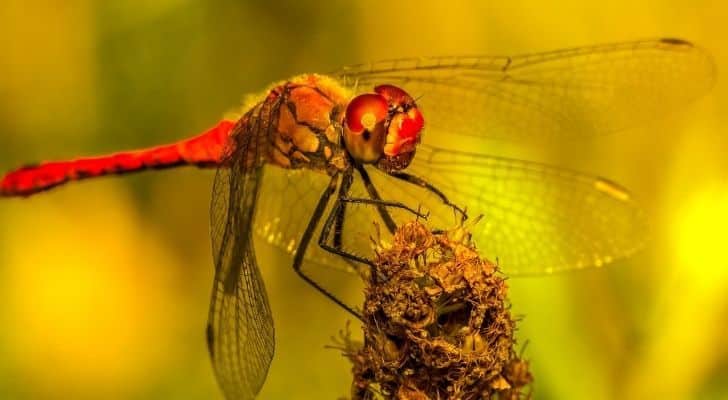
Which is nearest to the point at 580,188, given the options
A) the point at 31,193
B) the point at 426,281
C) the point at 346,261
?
the point at 346,261

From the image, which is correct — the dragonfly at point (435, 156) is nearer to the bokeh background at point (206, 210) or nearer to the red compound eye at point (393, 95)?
the red compound eye at point (393, 95)

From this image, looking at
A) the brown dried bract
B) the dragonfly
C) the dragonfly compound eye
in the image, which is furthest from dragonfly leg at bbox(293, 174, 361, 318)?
the brown dried bract

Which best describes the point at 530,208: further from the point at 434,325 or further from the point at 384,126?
the point at 434,325

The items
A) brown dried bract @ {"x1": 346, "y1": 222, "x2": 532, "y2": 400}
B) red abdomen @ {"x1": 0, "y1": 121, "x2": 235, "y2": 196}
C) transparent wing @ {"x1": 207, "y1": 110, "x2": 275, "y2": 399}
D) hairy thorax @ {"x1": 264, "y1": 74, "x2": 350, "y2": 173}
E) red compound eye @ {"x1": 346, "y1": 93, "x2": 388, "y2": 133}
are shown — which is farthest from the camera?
red abdomen @ {"x1": 0, "y1": 121, "x2": 235, "y2": 196}

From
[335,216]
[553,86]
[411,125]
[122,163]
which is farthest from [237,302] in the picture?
[553,86]

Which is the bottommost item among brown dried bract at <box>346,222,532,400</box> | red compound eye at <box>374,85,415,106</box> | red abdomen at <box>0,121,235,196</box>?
brown dried bract at <box>346,222,532,400</box>

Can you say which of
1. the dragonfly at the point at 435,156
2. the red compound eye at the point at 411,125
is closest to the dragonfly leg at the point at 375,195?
the dragonfly at the point at 435,156

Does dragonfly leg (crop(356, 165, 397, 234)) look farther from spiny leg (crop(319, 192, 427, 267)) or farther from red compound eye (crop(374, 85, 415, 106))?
red compound eye (crop(374, 85, 415, 106))

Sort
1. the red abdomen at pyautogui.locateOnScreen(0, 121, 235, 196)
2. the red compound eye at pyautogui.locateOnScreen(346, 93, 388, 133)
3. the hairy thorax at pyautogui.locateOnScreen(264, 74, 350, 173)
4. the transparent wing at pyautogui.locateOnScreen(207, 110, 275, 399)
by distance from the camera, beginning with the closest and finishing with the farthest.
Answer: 1. the transparent wing at pyautogui.locateOnScreen(207, 110, 275, 399)
2. the red compound eye at pyautogui.locateOnScreen(346, 93, 388, 133)
3. the hairy thorax at pyautogui.locateOnScreen(264, 74, 350, 173)
4. the red abdomen at pyautogui.locateOnScreen(0, 121, 235, 196)

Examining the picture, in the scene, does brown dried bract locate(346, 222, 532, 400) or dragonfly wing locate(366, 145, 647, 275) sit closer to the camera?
brown dried bract locate(346, 222, 532, 400)
